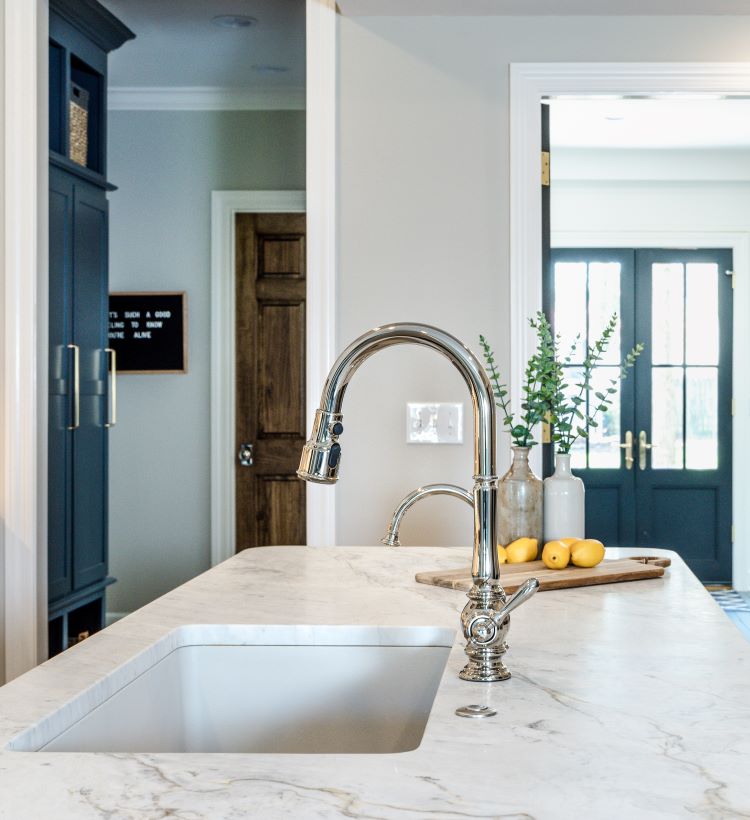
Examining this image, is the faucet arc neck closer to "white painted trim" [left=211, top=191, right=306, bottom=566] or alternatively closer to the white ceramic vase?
the white ceramic vase

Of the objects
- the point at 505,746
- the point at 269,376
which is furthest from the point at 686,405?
the point at 505,746

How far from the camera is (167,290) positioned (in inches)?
186

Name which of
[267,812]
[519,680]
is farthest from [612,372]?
[267,812]

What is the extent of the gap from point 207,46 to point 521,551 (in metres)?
3.15

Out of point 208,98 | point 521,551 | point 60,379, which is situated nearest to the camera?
point 521,551

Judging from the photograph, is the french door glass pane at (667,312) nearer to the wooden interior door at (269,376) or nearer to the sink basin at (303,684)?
the wooden interior door at (269,376)

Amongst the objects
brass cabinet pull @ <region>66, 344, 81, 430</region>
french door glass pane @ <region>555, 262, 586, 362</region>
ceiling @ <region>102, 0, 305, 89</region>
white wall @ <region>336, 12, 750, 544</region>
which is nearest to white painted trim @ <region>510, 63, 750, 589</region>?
white wall @ <region>336, 12, 750, 544</region>

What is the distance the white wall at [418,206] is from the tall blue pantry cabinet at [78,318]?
42.1 inches

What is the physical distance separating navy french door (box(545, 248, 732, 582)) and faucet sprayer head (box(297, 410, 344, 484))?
5.26m

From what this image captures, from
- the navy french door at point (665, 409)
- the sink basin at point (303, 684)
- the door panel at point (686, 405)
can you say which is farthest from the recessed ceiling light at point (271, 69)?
the sink basin at point (303, 684)

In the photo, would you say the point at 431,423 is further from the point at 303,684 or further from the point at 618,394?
the point at 618,394

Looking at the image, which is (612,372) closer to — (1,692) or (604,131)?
(604,131)

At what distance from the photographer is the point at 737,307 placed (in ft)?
20.1

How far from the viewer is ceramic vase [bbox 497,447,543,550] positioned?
6.16 feet
